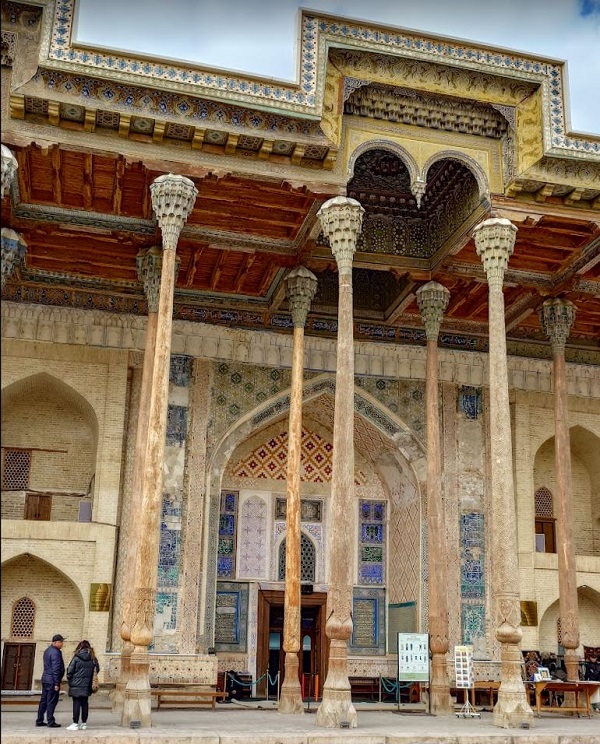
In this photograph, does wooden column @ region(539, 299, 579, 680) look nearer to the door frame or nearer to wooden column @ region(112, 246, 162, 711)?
the door frame

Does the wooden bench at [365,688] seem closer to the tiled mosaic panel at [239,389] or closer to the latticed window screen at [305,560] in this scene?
the latticed window screen at [305,560]

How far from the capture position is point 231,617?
43.1 feet

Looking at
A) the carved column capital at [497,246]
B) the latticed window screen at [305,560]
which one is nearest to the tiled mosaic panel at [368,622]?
the latticed window screen at [305,560]

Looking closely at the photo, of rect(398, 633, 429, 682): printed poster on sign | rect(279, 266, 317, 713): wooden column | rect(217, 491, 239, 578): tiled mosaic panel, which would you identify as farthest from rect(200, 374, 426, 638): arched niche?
rect(398, 633, 429, 682): printed poster on sign

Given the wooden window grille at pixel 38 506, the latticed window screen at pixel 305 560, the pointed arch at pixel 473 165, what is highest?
the pointed arch at pixel 473 165

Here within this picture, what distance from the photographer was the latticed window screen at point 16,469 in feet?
41.7

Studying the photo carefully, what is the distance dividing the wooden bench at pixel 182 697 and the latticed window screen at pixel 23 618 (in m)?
2.18

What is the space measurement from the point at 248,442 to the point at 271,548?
5.59ft

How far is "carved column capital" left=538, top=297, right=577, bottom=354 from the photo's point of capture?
12.5 m

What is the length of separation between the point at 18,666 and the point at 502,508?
7005 millimetres

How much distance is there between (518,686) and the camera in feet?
28.2

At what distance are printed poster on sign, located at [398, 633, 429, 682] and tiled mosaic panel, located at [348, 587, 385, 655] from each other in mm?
3501

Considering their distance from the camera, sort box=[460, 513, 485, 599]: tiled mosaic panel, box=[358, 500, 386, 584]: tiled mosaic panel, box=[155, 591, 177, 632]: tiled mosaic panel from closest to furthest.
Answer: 1. box=[155, 591, 177, 632]: tiled mosaic panel
2. box=[460, 513, 485, 599]: tiled mosaic panel
3. box=[358, 500, 386, 584]: tiled mosaic panel

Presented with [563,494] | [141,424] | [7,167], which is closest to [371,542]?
[563,494]
